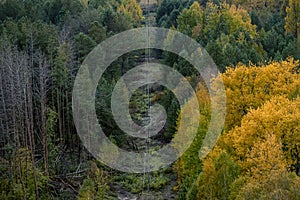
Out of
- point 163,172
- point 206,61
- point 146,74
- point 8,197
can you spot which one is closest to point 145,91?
point 146,74

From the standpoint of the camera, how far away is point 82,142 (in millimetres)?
34812

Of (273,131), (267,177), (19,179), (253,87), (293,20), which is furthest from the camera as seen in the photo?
(293,20)

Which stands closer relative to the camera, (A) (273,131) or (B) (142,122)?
(A) (273,131)

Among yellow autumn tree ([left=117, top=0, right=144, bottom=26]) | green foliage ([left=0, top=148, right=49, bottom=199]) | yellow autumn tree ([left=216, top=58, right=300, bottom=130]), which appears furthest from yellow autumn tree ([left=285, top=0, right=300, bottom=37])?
green foliage ([left=0, top=148, right=49, bottom=199])

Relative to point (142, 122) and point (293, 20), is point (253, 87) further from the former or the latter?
point (293, 20)

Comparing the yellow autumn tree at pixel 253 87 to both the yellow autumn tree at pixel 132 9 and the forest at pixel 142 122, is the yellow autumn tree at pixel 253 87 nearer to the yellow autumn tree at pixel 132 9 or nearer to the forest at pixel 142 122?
the forest at pixel 142 122

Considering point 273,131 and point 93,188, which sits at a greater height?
point 273,131

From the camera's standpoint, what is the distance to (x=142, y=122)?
43.7m

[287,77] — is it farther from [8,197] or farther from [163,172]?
[8,197]

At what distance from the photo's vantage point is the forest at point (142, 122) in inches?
882

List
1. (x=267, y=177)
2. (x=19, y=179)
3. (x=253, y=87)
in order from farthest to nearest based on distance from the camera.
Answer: (x=253, y=87)
(x=19, y=179)
(x=267, y=177)

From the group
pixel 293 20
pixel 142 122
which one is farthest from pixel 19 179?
pixel 293 20

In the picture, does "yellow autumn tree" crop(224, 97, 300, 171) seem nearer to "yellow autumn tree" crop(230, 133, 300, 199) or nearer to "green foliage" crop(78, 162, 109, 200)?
"yellow autumn tree" crop(230, 133, 300, 199)

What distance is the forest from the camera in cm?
2241
